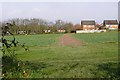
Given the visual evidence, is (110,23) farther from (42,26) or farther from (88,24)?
(42,26)

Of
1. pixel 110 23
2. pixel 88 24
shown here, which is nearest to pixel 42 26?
pixel 88 24

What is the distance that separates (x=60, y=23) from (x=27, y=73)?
130m

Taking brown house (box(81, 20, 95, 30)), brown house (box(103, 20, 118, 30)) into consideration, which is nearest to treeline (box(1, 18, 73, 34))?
brown house (box(81, 20, 95, 30))

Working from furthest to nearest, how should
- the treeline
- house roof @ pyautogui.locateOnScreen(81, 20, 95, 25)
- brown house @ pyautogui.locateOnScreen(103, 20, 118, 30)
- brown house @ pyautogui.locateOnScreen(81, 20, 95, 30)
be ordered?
brown house @ pyautogui.locateOnScreen(103, 20, 118, 30)
house roof @ pyautogui.locateOnScreen(81, 20, 95, 25)
brown house @ pyautogui.locateOnScreen(81, 20, 95, 30)
the treeline

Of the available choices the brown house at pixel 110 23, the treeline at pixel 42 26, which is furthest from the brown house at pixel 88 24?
the treeline at pixel 42 26

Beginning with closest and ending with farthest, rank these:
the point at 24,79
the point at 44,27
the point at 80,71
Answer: the point at 24,79 → the point at 80,71 → the point at 44,27

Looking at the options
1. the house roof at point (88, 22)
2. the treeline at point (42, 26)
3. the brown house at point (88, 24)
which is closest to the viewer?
the treeline at point (42, 26)

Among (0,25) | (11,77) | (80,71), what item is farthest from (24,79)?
(0,25)

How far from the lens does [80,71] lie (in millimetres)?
7898

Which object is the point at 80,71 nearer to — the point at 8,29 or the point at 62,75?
the point at 62,75

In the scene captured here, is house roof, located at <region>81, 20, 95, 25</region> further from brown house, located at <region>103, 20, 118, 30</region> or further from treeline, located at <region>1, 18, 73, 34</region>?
treeline, located at <region>1, 18, 73, 34</region>

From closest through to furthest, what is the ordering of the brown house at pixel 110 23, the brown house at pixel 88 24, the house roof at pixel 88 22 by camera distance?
the brown house at pixel 88 24, the house roof at pixel 88 22, the brown house at pixel 110 23

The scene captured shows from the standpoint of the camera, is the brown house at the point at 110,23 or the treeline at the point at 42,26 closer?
the treeline at the point at 42,26

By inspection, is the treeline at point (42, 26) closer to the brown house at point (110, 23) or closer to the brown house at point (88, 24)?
the brown house at point (88, 24)
